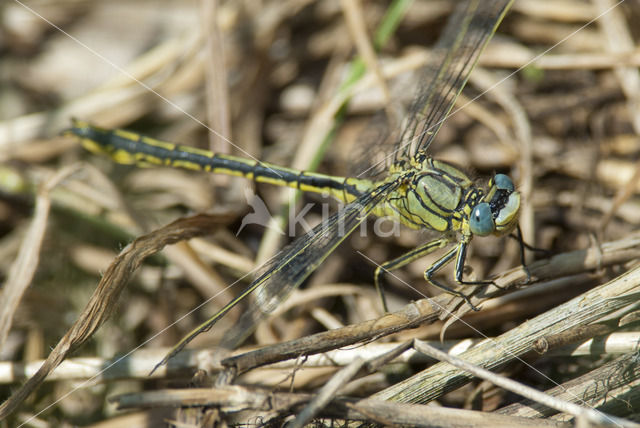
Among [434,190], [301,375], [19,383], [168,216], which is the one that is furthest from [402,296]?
[19,383]

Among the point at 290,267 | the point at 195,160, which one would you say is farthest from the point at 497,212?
the point at 195,160

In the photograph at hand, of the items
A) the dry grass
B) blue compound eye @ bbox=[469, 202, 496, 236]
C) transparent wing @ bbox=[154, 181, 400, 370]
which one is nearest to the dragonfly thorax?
blue compound eye @ bbox=[469, 202, 496, 236]

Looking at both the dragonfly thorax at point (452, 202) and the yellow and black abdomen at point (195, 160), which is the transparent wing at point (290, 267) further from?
the yellow and black abdomen at point (195, 160)

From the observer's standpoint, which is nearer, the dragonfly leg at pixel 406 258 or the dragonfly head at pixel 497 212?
the dragonfly head at pixel 497 212

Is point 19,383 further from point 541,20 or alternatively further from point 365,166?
point 541,20

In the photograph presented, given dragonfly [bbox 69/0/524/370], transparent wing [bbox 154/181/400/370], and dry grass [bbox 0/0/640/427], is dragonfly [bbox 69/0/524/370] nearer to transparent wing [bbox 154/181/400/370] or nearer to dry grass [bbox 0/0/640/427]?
transparent wing [bbox 154/181/400/370]
